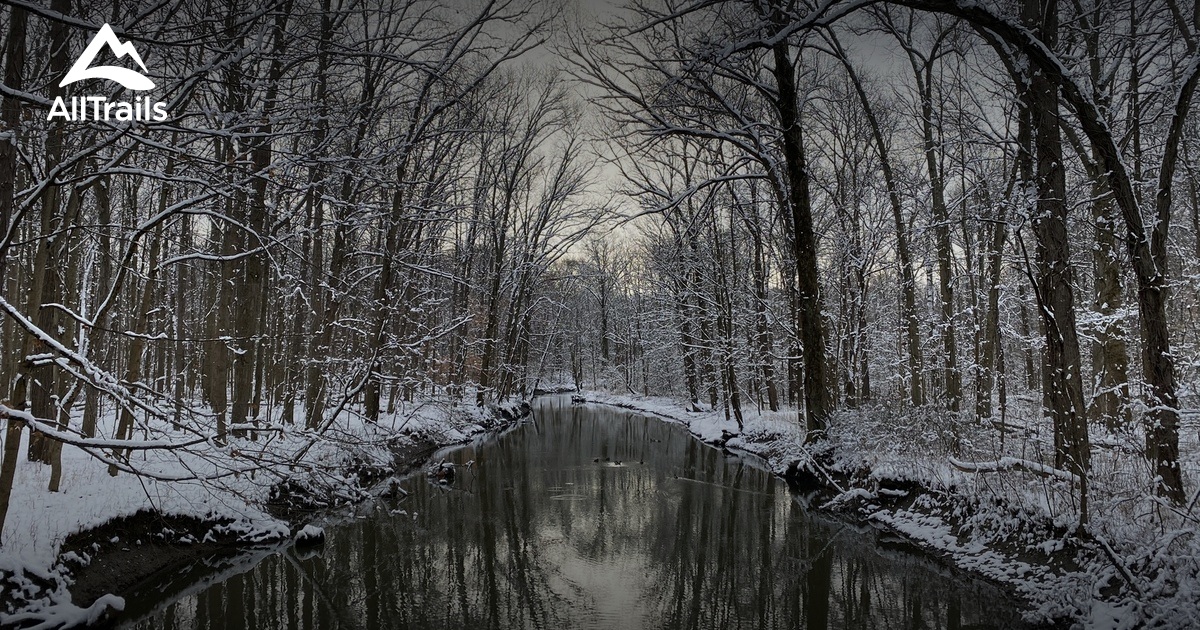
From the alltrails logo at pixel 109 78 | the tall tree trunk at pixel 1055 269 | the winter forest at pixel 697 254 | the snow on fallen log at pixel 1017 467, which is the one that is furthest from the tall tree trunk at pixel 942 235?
the alltrails logo at pixel 109 78

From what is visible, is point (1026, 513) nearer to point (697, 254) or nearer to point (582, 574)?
point (582, 574)

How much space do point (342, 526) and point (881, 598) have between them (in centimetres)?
857

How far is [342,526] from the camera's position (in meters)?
10.5

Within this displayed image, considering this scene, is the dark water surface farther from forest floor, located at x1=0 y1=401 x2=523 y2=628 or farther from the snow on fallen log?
the snow on fallen log

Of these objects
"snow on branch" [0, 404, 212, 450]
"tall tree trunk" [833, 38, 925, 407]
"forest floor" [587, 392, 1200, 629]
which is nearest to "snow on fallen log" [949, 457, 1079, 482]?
"forest floor" [587, 392, 1200, 629]

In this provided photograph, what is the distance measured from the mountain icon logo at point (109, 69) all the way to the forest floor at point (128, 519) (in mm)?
2979

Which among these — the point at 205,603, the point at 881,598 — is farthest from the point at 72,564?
the point at 881,598

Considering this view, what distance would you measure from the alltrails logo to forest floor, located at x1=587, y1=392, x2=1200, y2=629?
913cm

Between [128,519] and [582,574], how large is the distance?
6.04m

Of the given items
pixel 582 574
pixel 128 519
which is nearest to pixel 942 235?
pixel 582 574

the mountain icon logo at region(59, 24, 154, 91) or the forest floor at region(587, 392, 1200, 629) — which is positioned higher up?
the mountain icon logo at region(59, 24, 154, 91)

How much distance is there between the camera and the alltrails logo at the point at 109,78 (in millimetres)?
4703

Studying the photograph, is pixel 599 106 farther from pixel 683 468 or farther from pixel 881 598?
pixel 683 468

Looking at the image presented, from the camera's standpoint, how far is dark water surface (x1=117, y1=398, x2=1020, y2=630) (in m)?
6.84
